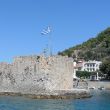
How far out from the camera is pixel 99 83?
97.1m

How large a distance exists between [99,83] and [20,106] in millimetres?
60908

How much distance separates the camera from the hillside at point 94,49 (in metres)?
142

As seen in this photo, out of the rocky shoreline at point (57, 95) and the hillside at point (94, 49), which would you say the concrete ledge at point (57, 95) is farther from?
the hillside at point (94, 49)

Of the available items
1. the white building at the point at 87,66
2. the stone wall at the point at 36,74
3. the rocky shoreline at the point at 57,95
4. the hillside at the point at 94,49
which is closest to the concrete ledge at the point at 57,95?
the rocky shoreline at the point at 57,95

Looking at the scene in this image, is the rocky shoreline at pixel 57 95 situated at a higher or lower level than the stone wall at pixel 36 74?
lower

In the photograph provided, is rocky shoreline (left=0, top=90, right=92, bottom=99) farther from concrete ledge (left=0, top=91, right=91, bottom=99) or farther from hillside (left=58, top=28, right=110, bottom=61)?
hillside (left=58, top=28, right=110, bottom=61)

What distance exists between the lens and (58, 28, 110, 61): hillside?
142475mm

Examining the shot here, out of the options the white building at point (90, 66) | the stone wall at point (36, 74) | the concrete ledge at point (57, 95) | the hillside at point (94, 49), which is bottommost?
the concrete ledge at point (57, 95)

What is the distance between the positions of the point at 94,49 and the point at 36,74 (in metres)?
102

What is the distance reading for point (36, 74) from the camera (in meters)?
46.9

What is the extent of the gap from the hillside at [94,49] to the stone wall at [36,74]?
8681 cm

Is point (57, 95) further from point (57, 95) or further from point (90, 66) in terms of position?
point (90, 66)

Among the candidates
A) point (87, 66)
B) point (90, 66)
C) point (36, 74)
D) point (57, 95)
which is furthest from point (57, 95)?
point (87, 66)

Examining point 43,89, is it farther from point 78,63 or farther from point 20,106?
point 78,63
